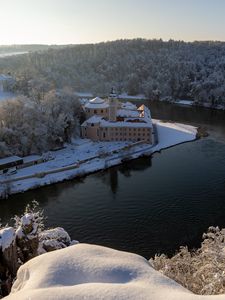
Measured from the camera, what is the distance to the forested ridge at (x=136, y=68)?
358 feet

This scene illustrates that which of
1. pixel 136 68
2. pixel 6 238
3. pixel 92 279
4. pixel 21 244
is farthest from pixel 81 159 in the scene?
pixel 136 68

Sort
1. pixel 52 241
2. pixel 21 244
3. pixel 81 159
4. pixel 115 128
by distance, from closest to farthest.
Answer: pixel 21 244
pixel 52 241
pixel 81 159
pixel 115 128

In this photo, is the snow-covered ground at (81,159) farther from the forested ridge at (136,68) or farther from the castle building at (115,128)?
the forested ridge at (136,68)

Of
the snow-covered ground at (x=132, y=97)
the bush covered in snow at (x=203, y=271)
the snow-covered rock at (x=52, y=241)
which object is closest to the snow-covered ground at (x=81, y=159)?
the snow-covered rock at (x=52, y=241)

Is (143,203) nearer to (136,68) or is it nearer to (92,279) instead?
(92,279)

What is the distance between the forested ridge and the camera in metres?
109

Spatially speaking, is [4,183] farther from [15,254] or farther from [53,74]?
[53,74]

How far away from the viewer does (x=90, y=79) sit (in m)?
127

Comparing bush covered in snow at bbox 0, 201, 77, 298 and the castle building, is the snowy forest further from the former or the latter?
bush covered in snow at bbox 0, 201, 77, 298

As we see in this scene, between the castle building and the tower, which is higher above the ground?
the tower

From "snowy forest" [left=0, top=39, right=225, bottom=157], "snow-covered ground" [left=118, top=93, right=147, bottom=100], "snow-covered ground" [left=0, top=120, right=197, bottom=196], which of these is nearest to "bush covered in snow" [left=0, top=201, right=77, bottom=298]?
"snow-covered ground" [left=0, top=120, right=197, bottom=196]

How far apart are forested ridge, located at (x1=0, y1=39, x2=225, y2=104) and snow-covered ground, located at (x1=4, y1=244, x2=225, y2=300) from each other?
89475 mm

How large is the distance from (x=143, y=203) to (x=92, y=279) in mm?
26163

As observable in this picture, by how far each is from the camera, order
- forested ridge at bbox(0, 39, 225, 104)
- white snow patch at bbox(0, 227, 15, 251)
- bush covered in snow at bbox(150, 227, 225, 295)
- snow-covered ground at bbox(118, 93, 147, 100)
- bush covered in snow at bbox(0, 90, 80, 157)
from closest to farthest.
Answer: bush covered in snow at bbox(150, 227, 225, 295) → white snow patch at bbox(0, 227, 15, 251) → bush covered in snow at bbox(0, 90, 80, 157) → forested ridge at bbox(0, 39, 225, 104) → snow-covered ground at bbox(118, 93, 147, 100)
